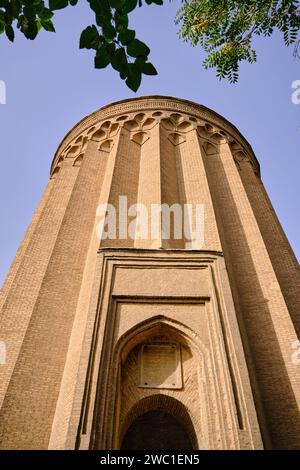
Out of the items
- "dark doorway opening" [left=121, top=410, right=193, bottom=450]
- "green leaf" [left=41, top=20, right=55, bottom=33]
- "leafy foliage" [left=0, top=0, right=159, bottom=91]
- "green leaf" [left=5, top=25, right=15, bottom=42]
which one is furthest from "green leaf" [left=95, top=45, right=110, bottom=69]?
"dark doorway opening" [left=121, top=410, right=193, bottom=450]

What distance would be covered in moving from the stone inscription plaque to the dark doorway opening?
13.4ft

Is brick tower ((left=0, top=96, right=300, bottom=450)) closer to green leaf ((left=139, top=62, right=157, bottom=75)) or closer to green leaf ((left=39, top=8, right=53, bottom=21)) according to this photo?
green leaf ((left=139, top=62, right=157, bottom=75))

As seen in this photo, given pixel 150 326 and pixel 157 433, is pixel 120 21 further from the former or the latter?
pixel 157 433

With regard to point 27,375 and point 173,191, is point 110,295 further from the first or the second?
point 173,191

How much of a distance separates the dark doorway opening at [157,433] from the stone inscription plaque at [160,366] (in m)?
4.09

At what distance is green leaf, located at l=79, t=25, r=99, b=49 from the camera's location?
251 centimetres

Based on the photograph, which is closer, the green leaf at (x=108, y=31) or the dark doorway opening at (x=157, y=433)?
the green leaf at (x=108, y=31)

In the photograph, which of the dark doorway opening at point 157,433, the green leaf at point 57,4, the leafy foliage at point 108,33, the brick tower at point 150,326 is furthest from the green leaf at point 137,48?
the dark doorway opening at point 157,433

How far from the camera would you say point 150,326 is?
523 cm

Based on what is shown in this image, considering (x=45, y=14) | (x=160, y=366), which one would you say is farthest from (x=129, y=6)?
(x=160, y=366)

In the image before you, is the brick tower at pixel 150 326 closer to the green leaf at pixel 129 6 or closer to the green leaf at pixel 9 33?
the green leaf at pixel 9 33

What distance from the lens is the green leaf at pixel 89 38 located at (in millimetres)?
2514

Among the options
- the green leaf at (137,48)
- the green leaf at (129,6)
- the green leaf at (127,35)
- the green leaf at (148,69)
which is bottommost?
the green leaf at (148,69)

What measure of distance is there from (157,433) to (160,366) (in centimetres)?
458
